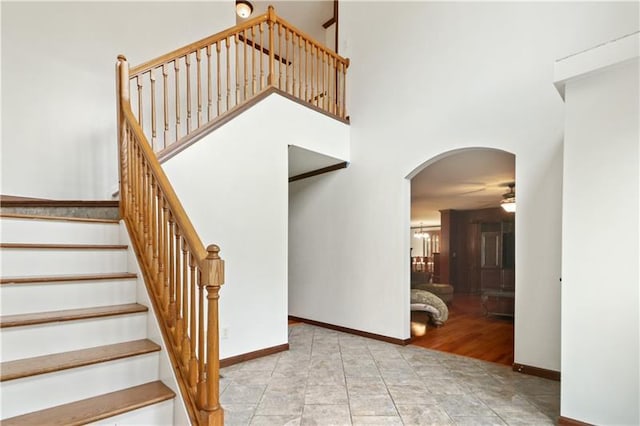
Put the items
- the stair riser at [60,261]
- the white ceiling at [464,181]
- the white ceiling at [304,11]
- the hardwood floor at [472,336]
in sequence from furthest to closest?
the white ceiling at [304,11], the white ceiling at [464,181], the hardwood floor at [472,336], the stair riser at [60,261]

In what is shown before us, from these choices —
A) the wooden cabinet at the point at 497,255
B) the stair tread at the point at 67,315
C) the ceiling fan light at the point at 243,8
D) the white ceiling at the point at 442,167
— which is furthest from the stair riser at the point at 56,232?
the wooden cabinet at the point at 497,255

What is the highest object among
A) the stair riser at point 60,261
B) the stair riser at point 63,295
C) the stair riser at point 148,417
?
the stair riser at point 60,261

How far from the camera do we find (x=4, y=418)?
148cm

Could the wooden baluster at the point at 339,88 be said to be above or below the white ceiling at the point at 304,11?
below

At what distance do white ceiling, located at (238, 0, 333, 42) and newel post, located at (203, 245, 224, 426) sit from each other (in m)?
5.38

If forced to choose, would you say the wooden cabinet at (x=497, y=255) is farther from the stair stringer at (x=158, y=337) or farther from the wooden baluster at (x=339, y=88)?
the stair stringer at (x=158, y=337)

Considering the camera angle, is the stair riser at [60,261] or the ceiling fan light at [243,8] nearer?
the stair riser at [60,261]

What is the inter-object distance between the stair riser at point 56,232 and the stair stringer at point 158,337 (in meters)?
0.12

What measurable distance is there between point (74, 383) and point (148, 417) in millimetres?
395

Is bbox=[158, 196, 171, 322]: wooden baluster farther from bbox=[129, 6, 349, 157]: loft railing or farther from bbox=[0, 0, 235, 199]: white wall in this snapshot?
bbox=[0, 0, 235, 199]: white wall

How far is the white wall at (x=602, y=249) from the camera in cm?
192

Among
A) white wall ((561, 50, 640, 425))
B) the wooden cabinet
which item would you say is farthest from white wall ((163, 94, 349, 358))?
the wooden cabinet

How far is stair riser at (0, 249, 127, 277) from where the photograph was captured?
2.02 meters


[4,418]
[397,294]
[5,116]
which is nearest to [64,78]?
[5,116]
